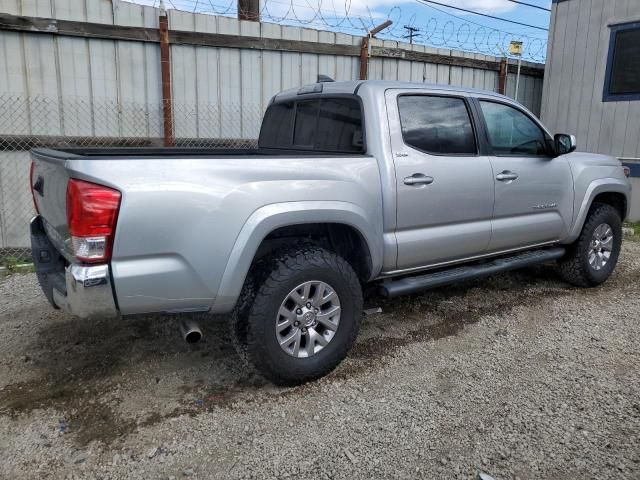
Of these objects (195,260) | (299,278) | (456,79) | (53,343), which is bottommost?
(53,343)

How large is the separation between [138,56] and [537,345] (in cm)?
553

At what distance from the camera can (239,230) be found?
2.82 meters

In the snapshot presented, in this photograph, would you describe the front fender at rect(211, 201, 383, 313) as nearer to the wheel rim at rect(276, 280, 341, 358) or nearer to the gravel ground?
the wheel rim at rect(276, 280, 341, 358)

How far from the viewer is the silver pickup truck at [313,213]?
2.58 meters

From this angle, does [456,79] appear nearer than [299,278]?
No

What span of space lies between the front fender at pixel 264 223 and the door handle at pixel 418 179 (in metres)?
0.46

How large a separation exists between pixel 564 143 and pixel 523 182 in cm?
65

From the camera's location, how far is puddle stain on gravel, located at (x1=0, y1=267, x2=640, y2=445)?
9.77ft

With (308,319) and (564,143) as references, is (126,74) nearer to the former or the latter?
(308,319)

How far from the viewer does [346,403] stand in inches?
121

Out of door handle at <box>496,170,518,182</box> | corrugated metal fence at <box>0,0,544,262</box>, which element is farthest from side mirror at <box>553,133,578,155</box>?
corrugated metal fence at <box>0,0,544,262</box>

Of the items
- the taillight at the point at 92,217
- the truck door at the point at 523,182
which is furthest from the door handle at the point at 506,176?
the taillight at the point at 92,217

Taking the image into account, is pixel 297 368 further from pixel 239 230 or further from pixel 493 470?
pixel 493 470

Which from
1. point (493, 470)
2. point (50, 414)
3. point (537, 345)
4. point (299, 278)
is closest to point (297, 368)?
point (299, 278)
